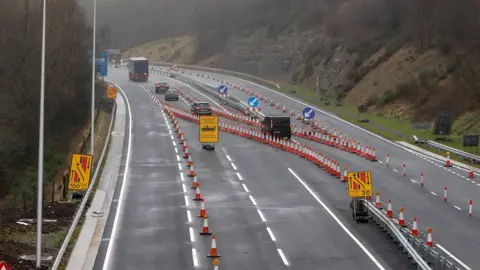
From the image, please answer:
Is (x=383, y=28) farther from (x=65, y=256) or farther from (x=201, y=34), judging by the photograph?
(x=65, y=256)

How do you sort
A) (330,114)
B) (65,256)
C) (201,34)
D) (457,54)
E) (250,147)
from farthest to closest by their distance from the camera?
(201,34), (457,54), (330,114), (250,147), (65,256)

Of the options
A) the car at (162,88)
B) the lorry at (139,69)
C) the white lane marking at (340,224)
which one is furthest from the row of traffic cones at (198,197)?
the lorry at (139,69)

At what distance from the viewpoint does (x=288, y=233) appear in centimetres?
2878

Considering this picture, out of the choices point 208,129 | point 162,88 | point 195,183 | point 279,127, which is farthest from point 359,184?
point 162,88

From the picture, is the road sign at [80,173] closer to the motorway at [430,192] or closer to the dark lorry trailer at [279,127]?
the motorway at [430,192]

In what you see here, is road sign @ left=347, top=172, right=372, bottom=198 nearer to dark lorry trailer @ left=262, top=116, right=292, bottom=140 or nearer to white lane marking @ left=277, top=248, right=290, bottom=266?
white lane marking @ left=277, top=248, right=290, bottom=266

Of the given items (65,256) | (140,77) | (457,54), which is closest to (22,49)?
(65,256)

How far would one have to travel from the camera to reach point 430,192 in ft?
123

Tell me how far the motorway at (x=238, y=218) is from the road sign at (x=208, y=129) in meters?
0.83

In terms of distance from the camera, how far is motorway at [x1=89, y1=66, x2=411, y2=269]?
82.5 feet

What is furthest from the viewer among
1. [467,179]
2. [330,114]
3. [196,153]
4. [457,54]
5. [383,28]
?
[383,28]

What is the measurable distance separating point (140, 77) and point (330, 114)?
46.1 metres

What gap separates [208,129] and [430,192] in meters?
16.8

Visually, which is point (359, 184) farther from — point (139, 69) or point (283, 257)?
point (139, 69)
